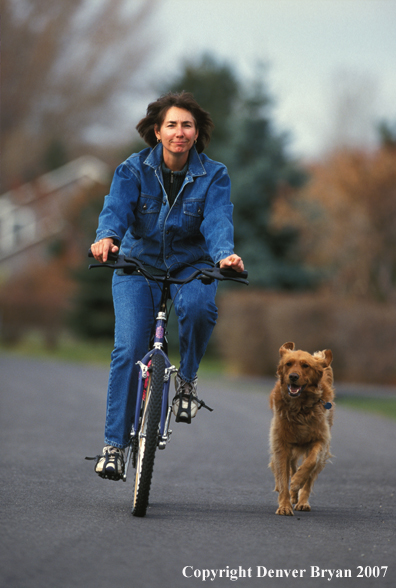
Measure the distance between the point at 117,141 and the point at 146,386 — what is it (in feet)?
113

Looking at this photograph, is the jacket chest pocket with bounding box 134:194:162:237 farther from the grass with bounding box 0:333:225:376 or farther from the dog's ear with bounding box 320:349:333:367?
the grass with bounding box 0:333:225:376

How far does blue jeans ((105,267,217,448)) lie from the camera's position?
554 centimetres

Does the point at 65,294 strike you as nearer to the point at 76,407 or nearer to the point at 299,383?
the point at 76,407

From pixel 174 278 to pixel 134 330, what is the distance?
0.41 metres

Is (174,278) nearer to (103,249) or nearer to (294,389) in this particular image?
(103,249)

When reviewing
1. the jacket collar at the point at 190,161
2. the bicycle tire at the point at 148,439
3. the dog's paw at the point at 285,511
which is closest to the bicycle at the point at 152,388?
the bicycle tire at the point at 148,439

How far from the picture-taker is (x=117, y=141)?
39094mm

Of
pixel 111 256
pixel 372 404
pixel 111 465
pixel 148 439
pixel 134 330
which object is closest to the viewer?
pixel 148 439

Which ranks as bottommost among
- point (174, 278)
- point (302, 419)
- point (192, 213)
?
point (302, 419)

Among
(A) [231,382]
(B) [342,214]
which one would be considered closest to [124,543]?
(A) [231,382]

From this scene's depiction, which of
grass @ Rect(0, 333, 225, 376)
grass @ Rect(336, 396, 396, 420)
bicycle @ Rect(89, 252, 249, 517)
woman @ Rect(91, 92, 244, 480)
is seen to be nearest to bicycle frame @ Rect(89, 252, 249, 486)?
bicycle @ Rect(89, 252, 249, 517)

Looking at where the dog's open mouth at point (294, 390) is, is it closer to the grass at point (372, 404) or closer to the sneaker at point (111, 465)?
the sneaker at point (111, 465)

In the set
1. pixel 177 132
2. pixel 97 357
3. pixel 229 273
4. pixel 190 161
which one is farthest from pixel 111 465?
pixel 97 357

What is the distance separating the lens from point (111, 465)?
5430 millimetres
